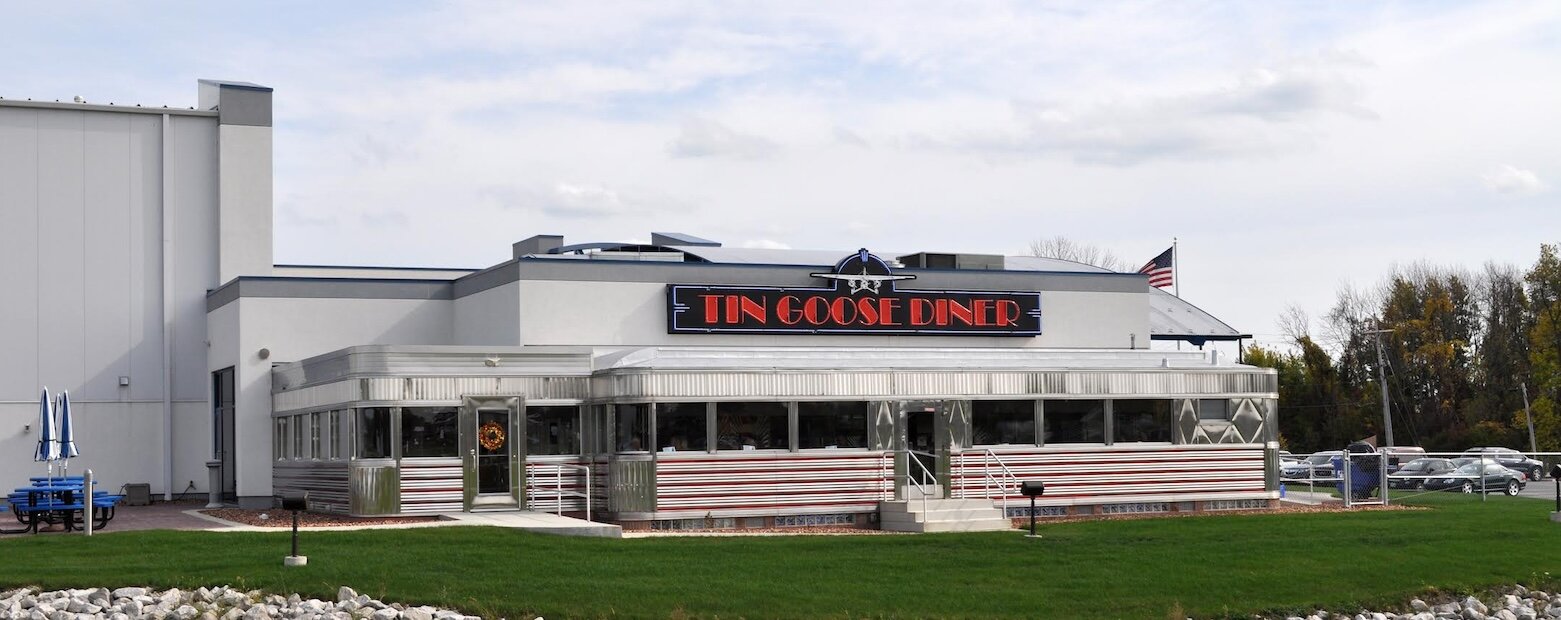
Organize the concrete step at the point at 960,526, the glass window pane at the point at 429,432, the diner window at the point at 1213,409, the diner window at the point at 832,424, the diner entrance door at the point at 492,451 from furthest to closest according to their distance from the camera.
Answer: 1. the diner window at the point at 1213,409
2. the diner window at the point at 832,424
3. the diner entrance door at the point at 492,451
4. the glass window pane at the point at 429,432
5. the concrete step at the point at 960,526

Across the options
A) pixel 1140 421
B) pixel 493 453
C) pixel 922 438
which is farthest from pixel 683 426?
pixel 1140 421

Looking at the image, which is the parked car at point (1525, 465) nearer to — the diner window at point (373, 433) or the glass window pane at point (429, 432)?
the glass window pane at point (429, 432)

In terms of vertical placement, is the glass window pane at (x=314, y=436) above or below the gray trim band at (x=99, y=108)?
below

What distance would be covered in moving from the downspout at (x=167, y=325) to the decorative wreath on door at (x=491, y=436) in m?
11.8

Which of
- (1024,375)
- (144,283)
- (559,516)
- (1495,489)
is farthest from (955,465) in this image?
(1495,489)

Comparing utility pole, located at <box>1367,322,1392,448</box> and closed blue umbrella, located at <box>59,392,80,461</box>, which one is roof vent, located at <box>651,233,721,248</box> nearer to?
closed blue umbrella, located at <box>59,392,80,461</box>

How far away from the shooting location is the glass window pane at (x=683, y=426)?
3117 centimetres

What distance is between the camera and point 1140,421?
34500mm

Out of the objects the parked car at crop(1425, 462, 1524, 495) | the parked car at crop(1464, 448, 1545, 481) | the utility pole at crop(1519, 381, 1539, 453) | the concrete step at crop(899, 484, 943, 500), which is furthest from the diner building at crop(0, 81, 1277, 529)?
the utility pole at crop(1519, 381, 1539, 453)

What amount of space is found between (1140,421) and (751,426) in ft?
26.4

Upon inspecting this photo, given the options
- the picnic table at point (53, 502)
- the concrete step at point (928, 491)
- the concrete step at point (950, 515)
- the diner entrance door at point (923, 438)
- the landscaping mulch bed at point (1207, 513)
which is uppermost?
the diner entrance door at point (923, 438)

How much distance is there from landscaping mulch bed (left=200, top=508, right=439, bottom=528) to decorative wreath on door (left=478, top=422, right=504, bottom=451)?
72.3 inches

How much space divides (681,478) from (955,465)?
528cm

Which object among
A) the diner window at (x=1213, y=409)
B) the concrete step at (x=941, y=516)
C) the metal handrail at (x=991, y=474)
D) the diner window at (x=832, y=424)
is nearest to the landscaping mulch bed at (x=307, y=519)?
the diner window at (x=832, y=424)
